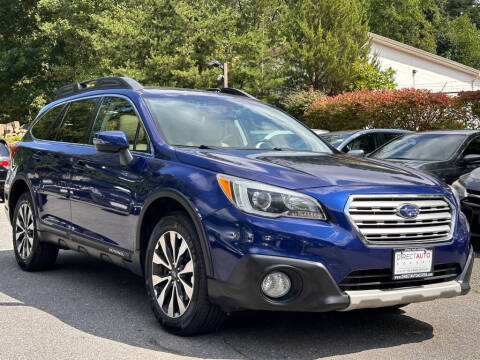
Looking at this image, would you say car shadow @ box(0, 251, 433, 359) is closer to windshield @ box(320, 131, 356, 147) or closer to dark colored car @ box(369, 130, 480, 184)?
dark colored car @ box(369, 130, 480, 184)

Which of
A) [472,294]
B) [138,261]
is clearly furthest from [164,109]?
[472,294]

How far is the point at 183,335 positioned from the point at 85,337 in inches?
27.0

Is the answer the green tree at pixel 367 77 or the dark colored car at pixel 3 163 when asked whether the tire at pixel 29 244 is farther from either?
the green tree at pixel 367 77

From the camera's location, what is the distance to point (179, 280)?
4512mm

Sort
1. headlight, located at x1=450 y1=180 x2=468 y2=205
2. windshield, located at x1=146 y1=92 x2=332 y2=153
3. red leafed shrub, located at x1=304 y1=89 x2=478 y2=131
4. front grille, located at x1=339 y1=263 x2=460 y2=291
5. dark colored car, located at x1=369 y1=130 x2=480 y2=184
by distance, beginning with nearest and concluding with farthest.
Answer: front grille, located at x1=339 y1=263 x2=460 y2=291
windshield, located at x1=146 y1=92 x2=332 y2=153
headlight, located at x1=450 y1=180 x2=468 y2=205
dark colored car, located at x1=369 y1=130 x2=480 y2=184
red leafed shrub, located at x1=304 y1=89 x2=478 y2=131

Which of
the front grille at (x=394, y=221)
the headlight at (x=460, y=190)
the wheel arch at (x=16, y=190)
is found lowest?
the headlight at (x=460, y=190)

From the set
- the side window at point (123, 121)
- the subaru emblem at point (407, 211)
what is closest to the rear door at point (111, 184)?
the side window at point (123, 121)

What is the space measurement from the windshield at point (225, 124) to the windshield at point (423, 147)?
14.5ft

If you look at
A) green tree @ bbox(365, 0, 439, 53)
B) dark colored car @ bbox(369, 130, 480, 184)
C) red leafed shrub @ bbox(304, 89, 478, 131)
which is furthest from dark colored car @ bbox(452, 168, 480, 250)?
green tree @ bbox(365, 0, 439, 53)

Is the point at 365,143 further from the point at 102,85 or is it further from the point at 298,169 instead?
the point at 298,169

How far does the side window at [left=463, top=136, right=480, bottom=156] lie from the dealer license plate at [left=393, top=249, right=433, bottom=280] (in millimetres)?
6076

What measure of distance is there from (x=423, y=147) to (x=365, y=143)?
9.55ft

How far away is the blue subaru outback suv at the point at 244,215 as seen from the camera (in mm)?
4020

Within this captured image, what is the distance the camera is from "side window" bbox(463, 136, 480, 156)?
998 centimetres
